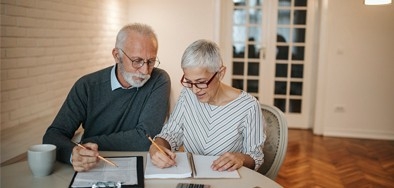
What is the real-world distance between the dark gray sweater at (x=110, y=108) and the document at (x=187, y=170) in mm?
329

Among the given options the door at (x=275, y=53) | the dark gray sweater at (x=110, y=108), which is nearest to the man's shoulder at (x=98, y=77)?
the dark gray sweater at (x=110, y=108)

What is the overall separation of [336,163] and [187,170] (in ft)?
10.1

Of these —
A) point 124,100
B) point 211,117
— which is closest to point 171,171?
point 211,117

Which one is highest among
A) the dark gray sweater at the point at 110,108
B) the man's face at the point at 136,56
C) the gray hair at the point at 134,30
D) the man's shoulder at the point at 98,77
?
the gray hair at the point at 134,30

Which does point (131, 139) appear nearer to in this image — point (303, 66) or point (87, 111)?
point (87, 111)

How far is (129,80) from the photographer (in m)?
1.85

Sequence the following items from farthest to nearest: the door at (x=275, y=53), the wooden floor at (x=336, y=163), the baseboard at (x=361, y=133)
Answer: the door at (x=275, y=53) → the baseboard at (x=361, y=133) → the wooden floor at (x=336, y=163)

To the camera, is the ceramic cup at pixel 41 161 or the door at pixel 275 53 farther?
the door at pixel 275 53

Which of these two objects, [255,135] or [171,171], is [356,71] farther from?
[171,171]

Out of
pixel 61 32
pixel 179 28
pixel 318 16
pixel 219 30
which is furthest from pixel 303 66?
pixel 61 32

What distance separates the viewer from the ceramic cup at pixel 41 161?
1.28 m

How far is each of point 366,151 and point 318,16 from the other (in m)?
1.95

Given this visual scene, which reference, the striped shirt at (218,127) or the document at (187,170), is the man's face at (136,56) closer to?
the striped shirt at (218,127)

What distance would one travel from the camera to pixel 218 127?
1.69 metres
